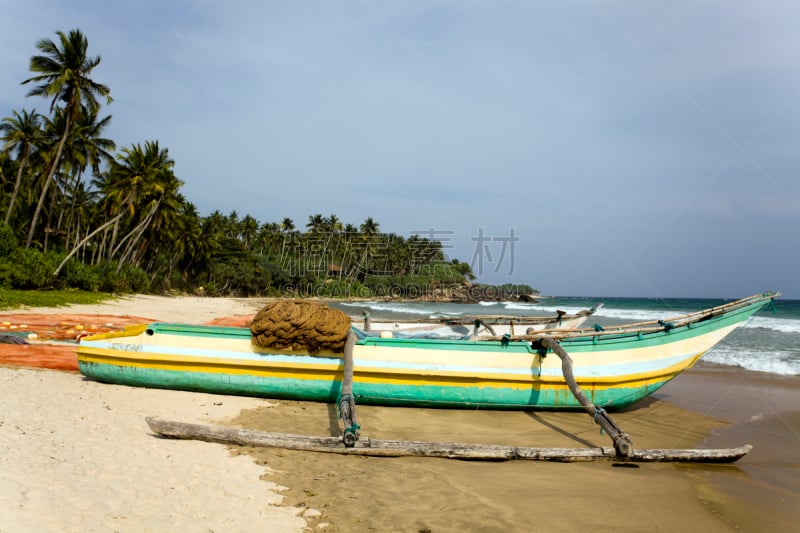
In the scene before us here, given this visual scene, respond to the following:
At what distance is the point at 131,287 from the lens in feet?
123

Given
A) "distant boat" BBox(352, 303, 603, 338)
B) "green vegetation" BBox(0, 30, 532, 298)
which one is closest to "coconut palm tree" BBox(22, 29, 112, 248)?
"green vegetation" BBox(0, 30, 532, 298)

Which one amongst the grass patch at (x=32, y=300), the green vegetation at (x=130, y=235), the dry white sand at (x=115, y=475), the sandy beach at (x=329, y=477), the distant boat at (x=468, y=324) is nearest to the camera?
the dry white sand at (x=115, y=475)

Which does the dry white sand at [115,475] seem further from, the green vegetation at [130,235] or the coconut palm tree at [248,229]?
the coconut palm tree at [248,229]

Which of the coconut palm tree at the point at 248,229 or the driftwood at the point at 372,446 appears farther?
the coconut palm tree at the point at 248,229

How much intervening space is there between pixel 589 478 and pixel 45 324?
42.8 ft

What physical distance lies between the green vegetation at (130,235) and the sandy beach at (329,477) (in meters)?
22.3

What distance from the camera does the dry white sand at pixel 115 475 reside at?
322 centimetres

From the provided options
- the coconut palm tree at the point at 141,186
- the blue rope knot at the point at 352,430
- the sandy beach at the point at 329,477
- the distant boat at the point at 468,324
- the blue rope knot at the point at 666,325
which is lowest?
the sandy beach at the point at 329,477

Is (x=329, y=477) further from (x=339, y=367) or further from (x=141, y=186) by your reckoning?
(x=141, y=186)

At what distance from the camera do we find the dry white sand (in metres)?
3.22

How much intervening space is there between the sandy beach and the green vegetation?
73.3 feet

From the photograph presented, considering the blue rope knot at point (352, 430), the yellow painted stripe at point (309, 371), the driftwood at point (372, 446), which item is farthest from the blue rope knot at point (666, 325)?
the blue rope knot at point (352, 430)

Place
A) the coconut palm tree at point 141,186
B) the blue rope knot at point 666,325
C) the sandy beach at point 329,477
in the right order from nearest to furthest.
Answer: the sandy beach at point 329,477 < the blue rope knot at point 666,325 < the coconut palm tree at point 141,186

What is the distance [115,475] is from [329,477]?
176 centimetres
